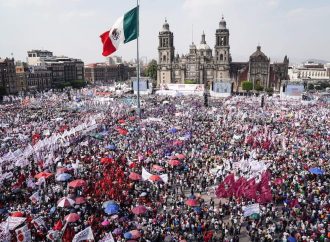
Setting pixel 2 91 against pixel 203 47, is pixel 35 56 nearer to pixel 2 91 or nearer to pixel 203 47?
pixel 2 91

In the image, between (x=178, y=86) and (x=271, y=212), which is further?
(x=178, y=86)

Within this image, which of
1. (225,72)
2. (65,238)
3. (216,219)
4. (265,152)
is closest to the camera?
(65,238)

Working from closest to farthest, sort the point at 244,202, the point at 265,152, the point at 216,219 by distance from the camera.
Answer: the point at 216,219 → the point at 244,202 → the point at 265,152

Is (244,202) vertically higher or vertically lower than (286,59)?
lower

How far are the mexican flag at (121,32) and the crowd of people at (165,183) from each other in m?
7.95

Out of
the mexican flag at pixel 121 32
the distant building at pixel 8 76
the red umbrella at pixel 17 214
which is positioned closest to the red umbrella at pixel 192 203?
the red umbrella at pixel 17 214

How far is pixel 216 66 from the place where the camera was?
95250 mm

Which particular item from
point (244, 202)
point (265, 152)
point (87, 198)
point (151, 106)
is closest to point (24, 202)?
point (87, 198)

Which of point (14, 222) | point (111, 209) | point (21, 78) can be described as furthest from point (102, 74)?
point (14, 222)

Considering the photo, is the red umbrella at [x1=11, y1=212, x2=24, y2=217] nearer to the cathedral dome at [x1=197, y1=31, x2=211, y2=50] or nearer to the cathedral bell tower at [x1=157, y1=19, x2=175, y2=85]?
the cathedral bell tower at [x1=157, y1=19, x2=175, y2=85]

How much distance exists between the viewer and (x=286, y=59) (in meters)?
103

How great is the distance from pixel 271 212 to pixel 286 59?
93.6 metres

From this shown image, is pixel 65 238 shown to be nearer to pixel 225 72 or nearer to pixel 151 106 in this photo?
pixel 151 106

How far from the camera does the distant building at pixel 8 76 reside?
267 ft
